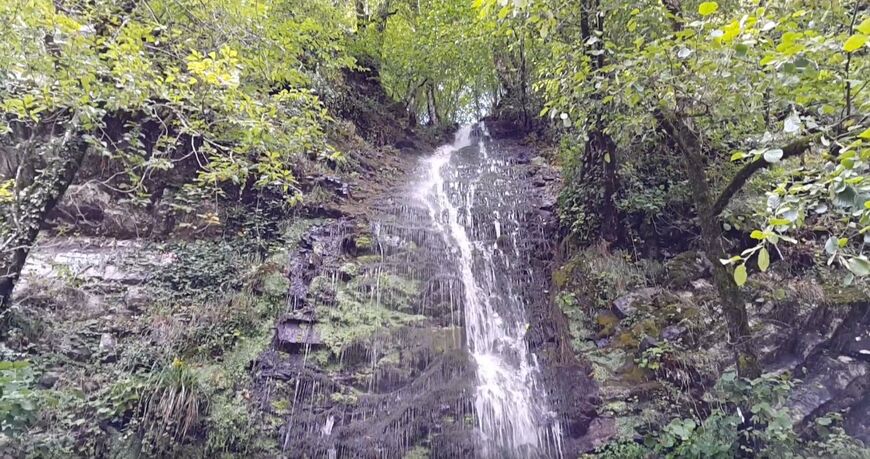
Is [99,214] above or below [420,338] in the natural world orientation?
above

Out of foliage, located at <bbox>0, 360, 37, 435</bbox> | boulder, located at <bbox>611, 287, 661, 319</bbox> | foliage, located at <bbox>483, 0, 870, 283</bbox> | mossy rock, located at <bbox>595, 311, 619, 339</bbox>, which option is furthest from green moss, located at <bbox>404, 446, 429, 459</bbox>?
foliage, located at <bbox>483, 0, 870, 283</bbox>

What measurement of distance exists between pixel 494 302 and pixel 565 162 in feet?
9.68

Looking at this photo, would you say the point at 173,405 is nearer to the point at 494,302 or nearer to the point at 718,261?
the point at 494,302

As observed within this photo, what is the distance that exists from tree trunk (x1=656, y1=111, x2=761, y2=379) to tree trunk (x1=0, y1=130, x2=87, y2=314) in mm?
6016

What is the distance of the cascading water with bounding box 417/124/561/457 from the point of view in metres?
5.11

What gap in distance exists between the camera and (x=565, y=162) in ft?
26.4

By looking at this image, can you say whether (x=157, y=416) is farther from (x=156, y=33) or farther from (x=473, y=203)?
(x=473, y=203)

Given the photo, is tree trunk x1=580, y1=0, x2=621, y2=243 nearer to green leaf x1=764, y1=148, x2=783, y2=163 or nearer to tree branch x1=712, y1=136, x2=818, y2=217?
tree branch x1=712, y1=136, x2=818, y2=217

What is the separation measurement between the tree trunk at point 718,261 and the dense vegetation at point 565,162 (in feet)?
0.07

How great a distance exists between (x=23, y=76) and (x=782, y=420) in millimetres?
7037

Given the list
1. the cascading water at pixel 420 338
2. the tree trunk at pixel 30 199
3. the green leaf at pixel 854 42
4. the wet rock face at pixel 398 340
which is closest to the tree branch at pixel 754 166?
the green leaf at pixel 854 42

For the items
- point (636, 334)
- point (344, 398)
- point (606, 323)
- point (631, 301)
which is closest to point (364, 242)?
point (344, 398)

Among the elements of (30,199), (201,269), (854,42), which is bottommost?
(854,42)

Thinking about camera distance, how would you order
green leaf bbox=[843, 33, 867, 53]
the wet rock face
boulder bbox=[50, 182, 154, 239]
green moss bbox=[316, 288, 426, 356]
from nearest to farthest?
green leaf bbox=[843, 33, 867, 53] < the wet rock face < green moss bbox=[316, 288, 426, 356] < boulder bbox=[50, 182, 154, 239]
